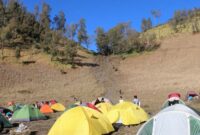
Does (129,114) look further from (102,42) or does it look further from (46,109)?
(102,42)

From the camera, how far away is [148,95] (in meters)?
50.0

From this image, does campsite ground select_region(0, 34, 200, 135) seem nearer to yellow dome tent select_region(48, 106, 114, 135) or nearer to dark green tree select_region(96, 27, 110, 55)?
dark green tree select_region(96, 27, 110, 55)

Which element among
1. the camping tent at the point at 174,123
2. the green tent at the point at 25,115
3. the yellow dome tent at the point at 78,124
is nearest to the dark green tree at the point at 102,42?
the green tent at the point at 25,115

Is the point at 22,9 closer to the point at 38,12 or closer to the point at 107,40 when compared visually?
the point at 38,12

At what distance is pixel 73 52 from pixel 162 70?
1402cm

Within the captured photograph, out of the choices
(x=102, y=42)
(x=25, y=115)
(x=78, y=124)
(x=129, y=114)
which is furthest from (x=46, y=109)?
(x=102, y=42)

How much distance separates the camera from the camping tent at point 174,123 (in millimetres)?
11797

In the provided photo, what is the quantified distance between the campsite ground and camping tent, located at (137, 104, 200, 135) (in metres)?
31.1

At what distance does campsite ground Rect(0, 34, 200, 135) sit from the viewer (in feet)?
165

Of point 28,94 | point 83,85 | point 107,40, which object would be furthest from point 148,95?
point 107,40

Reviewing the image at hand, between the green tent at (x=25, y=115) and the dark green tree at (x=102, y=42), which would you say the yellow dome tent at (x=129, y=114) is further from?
the dark green tree at (x=102, y=42)

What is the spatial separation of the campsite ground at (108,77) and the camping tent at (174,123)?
31114mm

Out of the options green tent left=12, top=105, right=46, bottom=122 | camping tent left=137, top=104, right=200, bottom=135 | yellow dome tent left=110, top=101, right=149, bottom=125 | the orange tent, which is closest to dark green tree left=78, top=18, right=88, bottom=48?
the orange tent

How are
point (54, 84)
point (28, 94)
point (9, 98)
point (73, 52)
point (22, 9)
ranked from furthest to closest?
point (22, 9), point (73, 52), point (54, 84), point (28, 94), point (9, 98)
